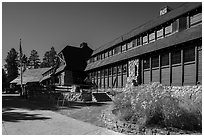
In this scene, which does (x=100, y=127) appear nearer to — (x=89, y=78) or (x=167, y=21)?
(x=167, y=21)

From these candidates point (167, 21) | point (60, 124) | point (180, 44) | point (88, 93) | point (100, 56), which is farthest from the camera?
point (100, 56)

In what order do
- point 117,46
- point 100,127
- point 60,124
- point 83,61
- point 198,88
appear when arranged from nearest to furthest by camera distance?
point 100,127 < point 60,124 < point 198,88 < point 117,46 < point 83,61

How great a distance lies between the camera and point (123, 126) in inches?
309

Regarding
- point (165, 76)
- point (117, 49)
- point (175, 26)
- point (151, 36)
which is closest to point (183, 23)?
point (175, 26)

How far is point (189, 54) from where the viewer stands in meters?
15.3

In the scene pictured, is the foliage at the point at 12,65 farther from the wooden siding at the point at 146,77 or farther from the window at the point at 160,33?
the window at the point at 160,33

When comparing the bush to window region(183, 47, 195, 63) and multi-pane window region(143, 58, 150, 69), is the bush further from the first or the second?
multi-pane window region(143, 58, 150, 69)

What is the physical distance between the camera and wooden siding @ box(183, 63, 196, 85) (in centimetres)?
1481

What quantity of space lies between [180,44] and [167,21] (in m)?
4.19

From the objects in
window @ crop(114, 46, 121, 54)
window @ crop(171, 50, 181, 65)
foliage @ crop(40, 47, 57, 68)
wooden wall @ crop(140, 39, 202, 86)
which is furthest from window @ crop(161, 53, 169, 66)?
foliage @ crop(40, 47, 57, 68)

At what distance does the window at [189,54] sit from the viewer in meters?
15.0

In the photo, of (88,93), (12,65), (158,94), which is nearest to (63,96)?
(88,93)

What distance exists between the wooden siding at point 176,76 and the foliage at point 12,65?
64.0m

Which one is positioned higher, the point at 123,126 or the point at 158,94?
the point at 158,94
